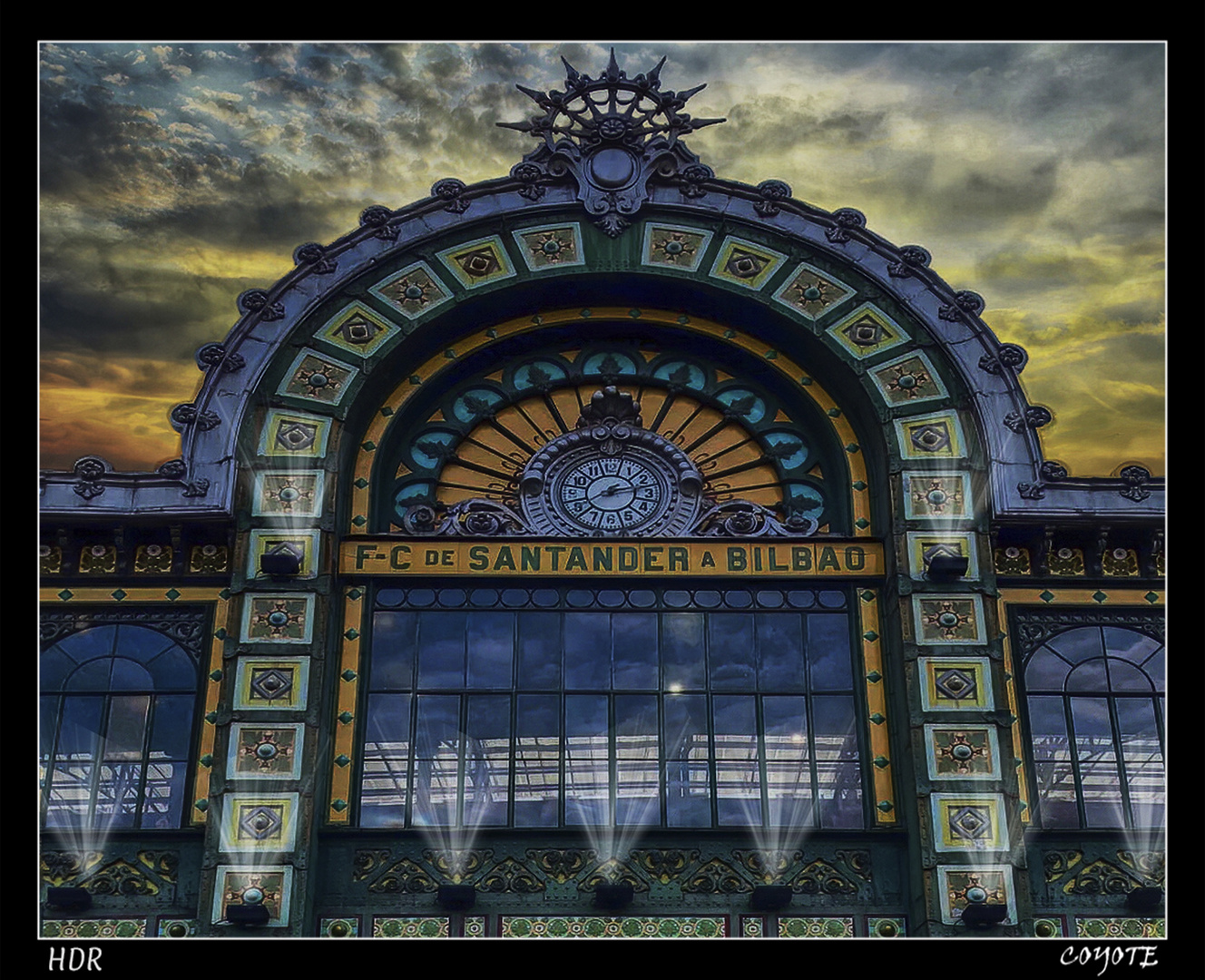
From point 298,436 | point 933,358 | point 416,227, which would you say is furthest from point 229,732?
point 933,358

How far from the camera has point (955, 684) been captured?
24859mm

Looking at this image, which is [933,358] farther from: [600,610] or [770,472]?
[600,610]

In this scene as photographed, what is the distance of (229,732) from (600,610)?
578cm

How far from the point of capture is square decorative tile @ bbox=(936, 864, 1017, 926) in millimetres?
23188

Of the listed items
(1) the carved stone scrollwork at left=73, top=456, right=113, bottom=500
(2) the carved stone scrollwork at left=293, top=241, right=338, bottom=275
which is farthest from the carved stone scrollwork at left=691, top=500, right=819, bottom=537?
(1) the carved stone scrollwork at left=73, top=456, right=113, bottom=500

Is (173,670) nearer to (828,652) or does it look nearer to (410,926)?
(410,926)

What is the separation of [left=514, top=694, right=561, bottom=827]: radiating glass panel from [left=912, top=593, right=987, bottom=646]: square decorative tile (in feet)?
18.0

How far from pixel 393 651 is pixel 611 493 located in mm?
4354

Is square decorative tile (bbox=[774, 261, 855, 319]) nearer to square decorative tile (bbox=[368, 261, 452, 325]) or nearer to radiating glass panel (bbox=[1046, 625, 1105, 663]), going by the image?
square decorative tile (bbox=[368, 261, 452, 325])

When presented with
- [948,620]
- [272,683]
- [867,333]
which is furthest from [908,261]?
[272,683]

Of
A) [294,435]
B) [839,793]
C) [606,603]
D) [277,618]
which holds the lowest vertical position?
[839,793]

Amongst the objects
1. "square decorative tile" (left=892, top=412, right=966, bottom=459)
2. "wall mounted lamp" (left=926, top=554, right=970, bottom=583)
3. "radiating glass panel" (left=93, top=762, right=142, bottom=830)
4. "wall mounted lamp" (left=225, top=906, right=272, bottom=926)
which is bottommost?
"wall mounted lamp" (left=225, top=906, right=272, bottom=926)

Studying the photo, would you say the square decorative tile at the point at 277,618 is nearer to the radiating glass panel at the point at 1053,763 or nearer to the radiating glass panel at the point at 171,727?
the radiating glass panel at the point at 171,727

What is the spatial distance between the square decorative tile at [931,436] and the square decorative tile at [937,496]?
358 millimetres
